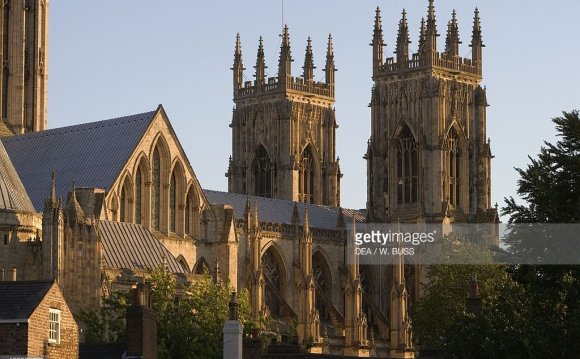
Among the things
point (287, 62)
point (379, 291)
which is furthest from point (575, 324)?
point (287, 62)

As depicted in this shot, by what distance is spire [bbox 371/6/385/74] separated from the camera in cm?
13750

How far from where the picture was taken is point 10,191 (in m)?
91.8

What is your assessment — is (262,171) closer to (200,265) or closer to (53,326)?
(200,265)

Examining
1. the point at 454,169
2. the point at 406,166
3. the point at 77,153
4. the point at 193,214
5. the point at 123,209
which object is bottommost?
the point at 123,209

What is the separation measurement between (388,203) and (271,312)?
57.6ft

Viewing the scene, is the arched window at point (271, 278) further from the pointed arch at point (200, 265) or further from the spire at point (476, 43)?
the spire at point (476, 43)

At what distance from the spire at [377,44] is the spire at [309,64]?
5.94 metres

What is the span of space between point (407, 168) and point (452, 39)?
9434mm

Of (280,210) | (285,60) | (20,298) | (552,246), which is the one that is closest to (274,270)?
(280,210)

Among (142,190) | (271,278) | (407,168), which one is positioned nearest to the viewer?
(142,190)

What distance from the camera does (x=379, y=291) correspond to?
130 metres

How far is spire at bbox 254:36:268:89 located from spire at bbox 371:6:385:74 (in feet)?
26.9

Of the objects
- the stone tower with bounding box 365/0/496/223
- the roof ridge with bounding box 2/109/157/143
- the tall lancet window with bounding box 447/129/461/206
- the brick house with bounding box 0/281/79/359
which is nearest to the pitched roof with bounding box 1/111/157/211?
the roof ridge with bounding box 2/109/157/143

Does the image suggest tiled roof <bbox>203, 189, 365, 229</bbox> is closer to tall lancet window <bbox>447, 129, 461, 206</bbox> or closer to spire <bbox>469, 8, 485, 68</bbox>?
tall lancet window <bbox>447, 129, 461, 206</bbox>
